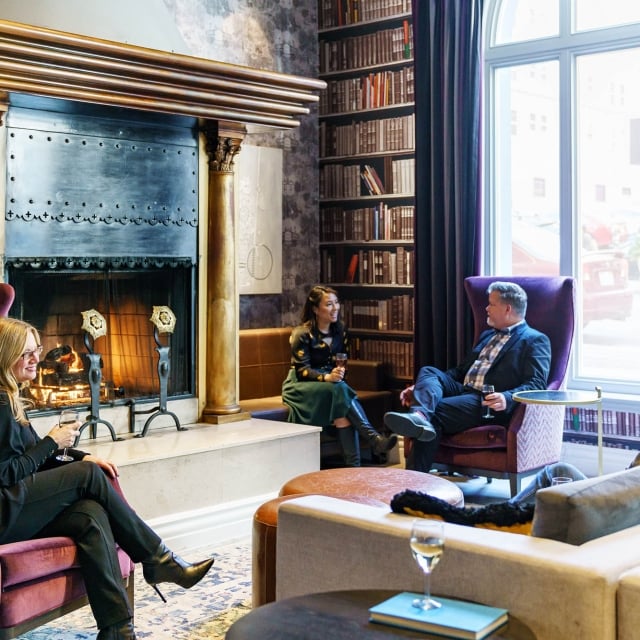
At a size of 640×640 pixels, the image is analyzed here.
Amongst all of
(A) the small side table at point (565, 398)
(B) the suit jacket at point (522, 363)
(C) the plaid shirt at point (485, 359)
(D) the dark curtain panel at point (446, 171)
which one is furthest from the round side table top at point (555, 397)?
(D) the dark curtain panel at point (446, 171)

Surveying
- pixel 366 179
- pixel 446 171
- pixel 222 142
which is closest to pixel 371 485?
pixel 222 142

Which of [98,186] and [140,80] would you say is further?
[98,186]

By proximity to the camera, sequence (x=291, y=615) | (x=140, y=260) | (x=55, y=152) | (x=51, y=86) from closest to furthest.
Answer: (x=291, y=615)
(x=51, y=86)
(x=55, y=152)
(x=140, y=260)

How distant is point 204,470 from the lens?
16.0ft

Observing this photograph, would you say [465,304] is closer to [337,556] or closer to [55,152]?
[55,152]

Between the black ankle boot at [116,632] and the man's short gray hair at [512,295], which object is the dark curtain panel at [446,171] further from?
the black ankle boot at [116,632]

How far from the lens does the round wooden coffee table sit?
2.00 m

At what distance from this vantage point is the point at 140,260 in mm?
5234

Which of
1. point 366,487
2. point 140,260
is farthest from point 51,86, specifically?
point 366,487

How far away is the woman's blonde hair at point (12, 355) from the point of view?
322cm

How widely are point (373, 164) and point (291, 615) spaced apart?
5189 mm

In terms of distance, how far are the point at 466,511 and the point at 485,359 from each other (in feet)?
10.5

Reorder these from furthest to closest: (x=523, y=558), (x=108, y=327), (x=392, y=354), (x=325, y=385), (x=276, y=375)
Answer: (x=392, y=354), (x=276, y=375), (x=325, y=385), (x=108, y=327), (x=523, y=558)

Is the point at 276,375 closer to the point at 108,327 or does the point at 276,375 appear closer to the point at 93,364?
the point at 108,327
